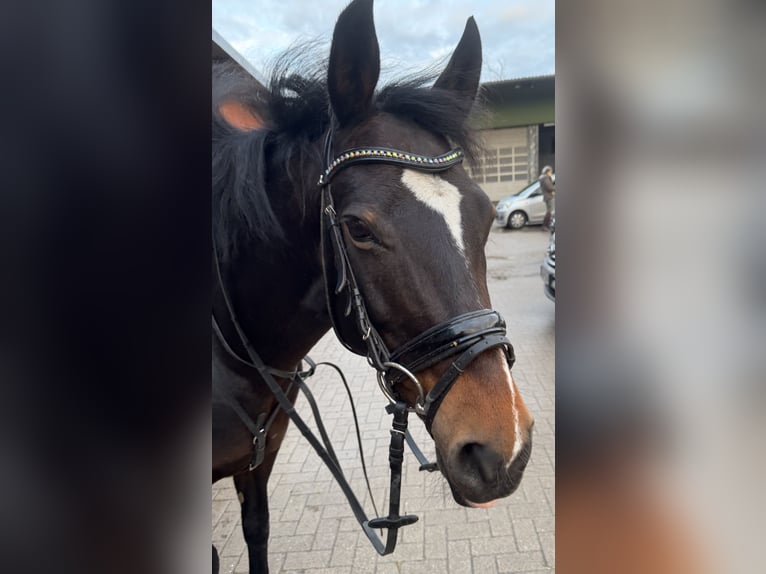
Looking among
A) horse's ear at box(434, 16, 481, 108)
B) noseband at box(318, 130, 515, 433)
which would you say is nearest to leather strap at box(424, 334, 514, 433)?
noseband at box(318, 130, 515, 433)

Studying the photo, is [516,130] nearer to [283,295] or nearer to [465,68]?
[465,68]

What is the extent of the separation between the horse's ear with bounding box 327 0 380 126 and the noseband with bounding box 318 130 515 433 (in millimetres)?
96

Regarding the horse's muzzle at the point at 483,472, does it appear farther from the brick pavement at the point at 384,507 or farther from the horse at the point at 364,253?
the brick pavement at the point at 384,507

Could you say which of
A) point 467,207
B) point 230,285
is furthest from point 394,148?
point 230,285

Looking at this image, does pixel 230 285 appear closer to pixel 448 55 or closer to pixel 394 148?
pixel 394 148

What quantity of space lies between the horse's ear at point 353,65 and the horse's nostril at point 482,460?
0.92 metres

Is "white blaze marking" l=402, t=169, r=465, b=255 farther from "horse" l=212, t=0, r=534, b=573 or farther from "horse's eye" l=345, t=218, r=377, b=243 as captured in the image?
"horse's eye" l=345, t=218, r=377, b=243

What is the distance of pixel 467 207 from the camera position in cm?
116

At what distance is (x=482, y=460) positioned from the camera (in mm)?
989

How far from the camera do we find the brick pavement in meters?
2.44

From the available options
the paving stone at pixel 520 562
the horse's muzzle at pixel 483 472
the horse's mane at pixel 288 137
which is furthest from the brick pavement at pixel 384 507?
the horse's mane at pixel 288 137

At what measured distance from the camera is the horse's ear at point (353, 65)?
3.86ft
